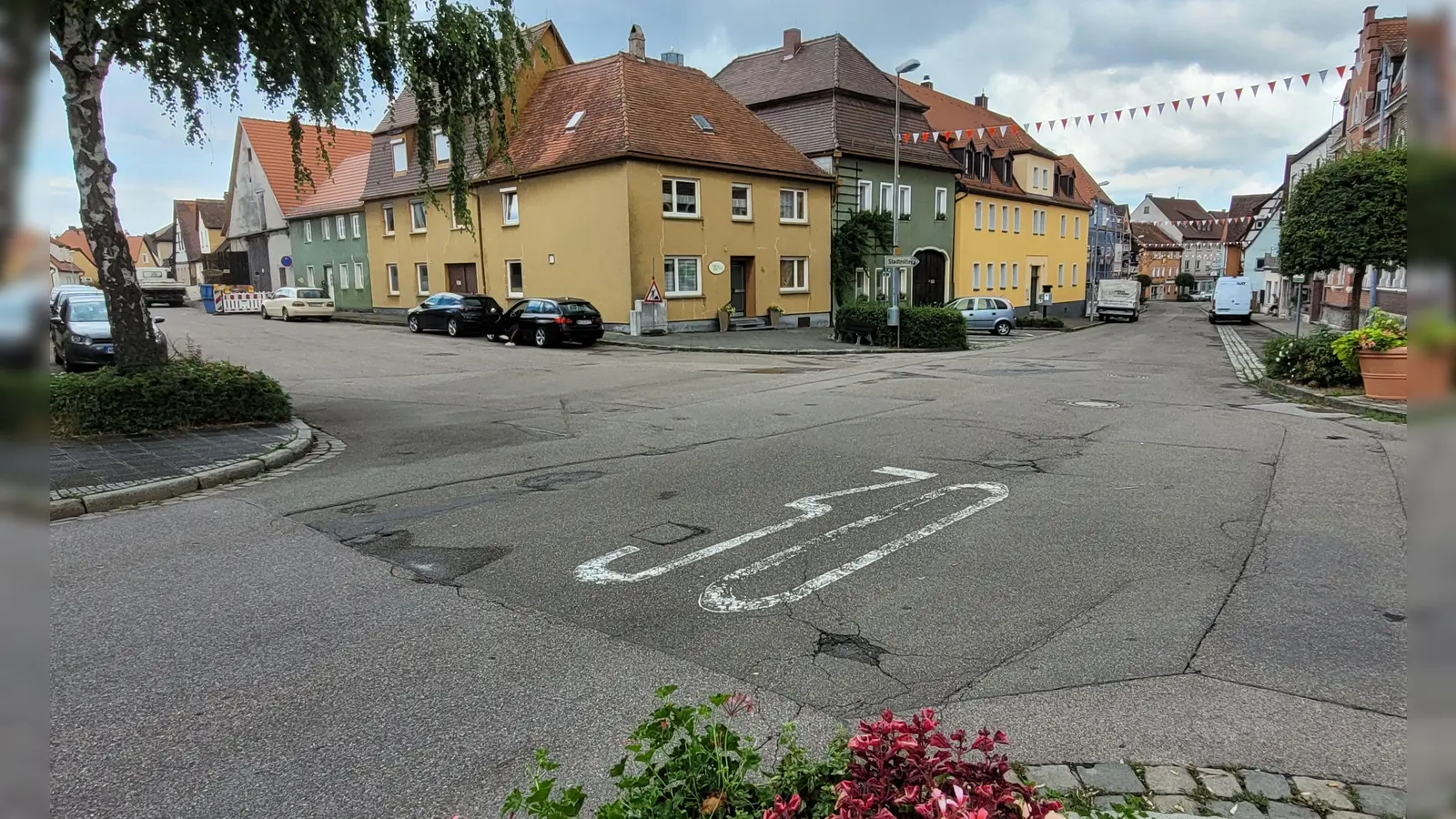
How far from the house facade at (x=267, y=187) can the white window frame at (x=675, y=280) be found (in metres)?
30.1

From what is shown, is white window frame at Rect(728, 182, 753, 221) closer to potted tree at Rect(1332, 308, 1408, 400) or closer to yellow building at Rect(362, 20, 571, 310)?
yellow building at Rect(362, 20, 571, 310)

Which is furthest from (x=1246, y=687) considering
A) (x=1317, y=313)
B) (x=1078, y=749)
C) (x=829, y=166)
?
(x=1317, y=313)

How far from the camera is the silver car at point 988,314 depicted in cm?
3612

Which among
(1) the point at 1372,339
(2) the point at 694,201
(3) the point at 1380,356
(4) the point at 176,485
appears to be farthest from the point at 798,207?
(4) the point at 176,485

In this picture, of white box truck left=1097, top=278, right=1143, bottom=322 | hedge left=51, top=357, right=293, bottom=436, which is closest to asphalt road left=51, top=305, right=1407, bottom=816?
hedge left=51, top=357, right=293, bottom=436

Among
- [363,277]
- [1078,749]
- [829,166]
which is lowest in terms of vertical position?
[1078,749]

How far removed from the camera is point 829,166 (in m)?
34.5

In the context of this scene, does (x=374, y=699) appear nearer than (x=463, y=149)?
Yes

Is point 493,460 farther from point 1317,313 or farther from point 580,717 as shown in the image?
point 1317,313

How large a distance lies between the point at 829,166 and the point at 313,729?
3353 cm

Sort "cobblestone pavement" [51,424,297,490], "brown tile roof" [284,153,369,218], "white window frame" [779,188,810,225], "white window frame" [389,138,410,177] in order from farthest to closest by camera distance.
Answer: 1. "brown tile roof" [284,153,369,218]
2. "white window frame" [389,138,410,177]
3. "white window frame" [779,188,810,225]
4. "cobblestone pavement" [51,424,297,490]

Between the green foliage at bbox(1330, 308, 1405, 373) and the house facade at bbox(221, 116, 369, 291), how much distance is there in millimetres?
49622
